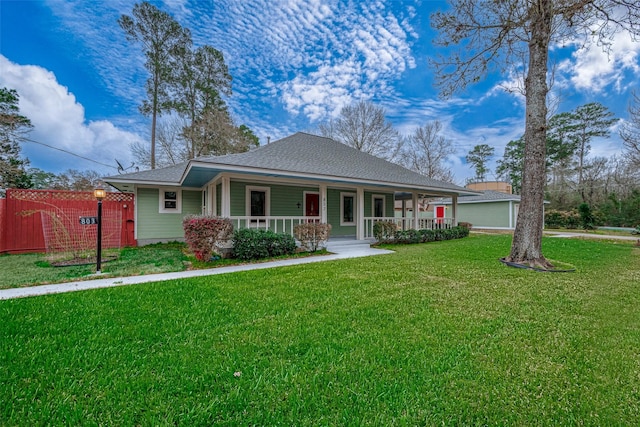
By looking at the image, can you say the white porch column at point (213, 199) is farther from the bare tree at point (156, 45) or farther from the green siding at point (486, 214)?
the green siding at point (486, 214)

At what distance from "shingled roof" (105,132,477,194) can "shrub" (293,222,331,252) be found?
1609 millimetres

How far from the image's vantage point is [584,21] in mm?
6762

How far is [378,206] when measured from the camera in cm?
1367

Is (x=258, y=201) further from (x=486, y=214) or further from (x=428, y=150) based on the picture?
(x=428, y=150)

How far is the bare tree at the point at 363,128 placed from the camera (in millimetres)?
22875

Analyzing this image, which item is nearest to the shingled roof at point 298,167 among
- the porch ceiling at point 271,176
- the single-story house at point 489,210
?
the porch ceiling at point 271,176

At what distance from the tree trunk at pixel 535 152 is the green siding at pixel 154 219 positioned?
12.3 m

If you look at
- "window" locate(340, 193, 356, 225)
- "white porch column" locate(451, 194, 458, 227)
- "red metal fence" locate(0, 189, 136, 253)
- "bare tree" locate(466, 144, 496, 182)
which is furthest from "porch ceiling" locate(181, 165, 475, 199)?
"bare tree" locate(466, 144, 496, 182)

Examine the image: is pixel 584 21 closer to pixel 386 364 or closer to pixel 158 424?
pixel 386 364

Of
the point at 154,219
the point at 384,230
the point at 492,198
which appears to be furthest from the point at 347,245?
the point at 492,198

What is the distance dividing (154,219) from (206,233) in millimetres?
6004

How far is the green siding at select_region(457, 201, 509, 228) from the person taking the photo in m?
21.8

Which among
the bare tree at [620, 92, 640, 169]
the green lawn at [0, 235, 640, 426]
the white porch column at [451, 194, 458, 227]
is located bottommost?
the green lawn at [0, 235, 640, 426]

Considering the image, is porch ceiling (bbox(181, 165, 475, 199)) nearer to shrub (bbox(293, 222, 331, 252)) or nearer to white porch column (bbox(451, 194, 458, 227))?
shrub (bbox(293, 222, 331, 252))
